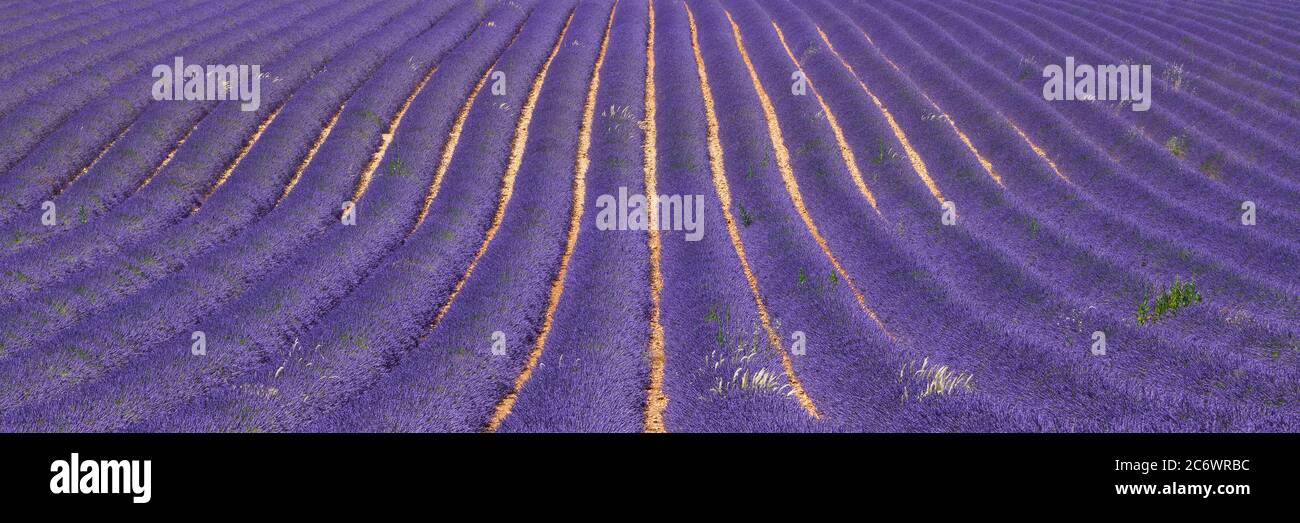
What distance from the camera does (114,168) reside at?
11.6m

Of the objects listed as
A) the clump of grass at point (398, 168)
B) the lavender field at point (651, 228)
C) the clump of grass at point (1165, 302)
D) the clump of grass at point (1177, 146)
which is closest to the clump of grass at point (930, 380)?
the lavender field at point (651, 228)

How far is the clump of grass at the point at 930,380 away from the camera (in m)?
6.48

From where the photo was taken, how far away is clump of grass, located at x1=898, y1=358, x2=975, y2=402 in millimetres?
6477

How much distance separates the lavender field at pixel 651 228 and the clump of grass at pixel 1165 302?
0.11 ft

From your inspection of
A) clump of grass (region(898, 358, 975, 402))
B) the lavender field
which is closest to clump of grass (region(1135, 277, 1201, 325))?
the lavender field

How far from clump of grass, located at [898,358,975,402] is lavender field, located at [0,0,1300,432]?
34 millimetres

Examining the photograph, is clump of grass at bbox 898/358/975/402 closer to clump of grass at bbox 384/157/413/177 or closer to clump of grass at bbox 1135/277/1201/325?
clump of grass at bbox 1135/277/1201/325

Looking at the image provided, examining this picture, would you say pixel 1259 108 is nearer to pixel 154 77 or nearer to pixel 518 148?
pixel 518 148

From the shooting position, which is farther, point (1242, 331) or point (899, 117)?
point (899, 117)

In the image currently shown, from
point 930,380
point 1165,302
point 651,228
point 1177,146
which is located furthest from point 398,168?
point 1177,146

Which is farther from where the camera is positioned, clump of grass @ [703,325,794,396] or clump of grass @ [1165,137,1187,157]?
clump of grass @ [1165,137,1187,157]

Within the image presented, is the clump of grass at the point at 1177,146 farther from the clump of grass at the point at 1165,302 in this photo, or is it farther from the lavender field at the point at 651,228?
the clump of grass at the point at 1165,302
